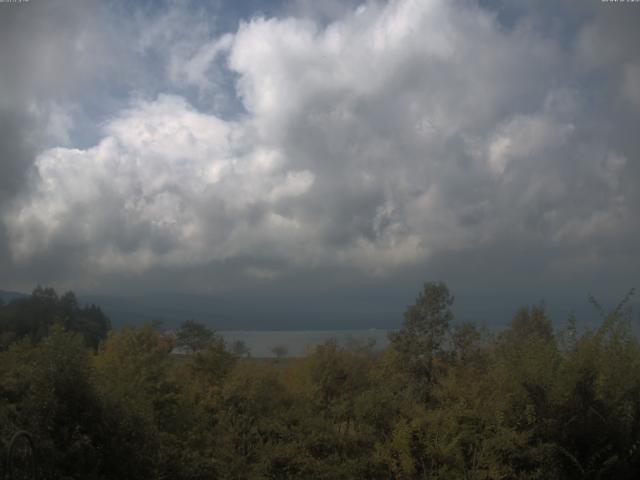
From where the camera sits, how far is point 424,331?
2723cm

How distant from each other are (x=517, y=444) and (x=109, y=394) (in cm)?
826

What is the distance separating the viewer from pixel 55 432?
30.9 feet

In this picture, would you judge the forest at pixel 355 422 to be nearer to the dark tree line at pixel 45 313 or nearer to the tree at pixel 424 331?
the tree at pixel 424 331

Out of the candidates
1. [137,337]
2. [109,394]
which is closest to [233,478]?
[109,394]

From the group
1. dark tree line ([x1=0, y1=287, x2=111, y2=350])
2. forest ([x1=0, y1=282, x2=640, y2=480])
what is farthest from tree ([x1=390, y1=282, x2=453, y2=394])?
dark tree line ([x1=0, y1=287, x2=111, y2=350])

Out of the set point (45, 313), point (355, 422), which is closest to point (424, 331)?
point (355, 422)

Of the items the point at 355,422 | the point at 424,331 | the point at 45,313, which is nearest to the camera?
the point at 355,422

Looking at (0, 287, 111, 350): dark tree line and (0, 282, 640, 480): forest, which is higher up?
(0, 287, 111, 350): dark tree line

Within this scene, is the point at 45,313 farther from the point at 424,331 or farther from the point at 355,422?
the point at 355,422

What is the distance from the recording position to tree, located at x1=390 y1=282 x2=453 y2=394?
1022 inches

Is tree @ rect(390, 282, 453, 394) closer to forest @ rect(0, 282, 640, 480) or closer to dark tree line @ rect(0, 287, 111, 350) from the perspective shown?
forest @ rect(0, 282, 640, 480)

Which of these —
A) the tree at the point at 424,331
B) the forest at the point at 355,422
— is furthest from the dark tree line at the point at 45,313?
the forest at the point at 355,422

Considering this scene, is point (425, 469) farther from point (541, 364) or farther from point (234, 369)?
point (234, 369)

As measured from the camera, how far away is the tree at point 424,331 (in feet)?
85.2
